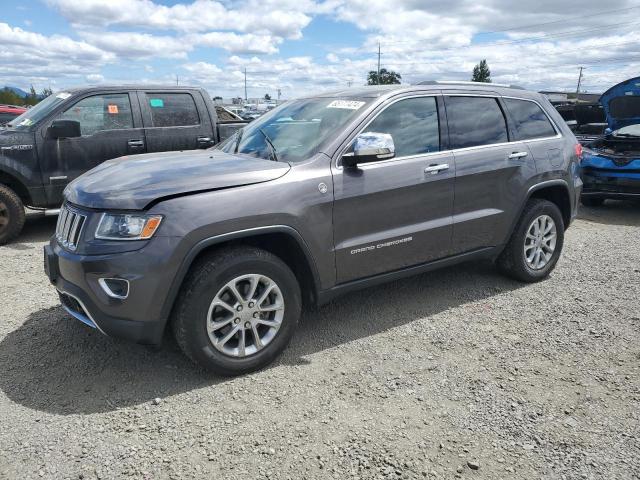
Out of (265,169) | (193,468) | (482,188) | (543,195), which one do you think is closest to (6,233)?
(265,169)

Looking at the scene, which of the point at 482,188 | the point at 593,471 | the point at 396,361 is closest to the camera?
the point at 593,471

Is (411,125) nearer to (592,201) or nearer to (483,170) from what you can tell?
(483,170)

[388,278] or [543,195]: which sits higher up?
[543,195]

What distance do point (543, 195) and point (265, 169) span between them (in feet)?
9.95

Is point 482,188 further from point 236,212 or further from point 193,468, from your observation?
point 193,468

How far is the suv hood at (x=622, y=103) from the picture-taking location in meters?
9.03

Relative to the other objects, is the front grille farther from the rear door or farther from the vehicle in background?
the vehicle in background

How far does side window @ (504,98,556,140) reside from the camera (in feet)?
15.7

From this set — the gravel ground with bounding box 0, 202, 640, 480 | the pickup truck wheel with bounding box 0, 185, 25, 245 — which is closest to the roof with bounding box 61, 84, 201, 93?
the pickup truck wheel with bounding box 0, 185, 25, 245

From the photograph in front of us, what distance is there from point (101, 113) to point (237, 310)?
470 centimetres

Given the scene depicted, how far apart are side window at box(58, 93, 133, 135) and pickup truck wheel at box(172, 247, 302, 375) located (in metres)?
4.46

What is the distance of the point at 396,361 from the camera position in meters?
3.59

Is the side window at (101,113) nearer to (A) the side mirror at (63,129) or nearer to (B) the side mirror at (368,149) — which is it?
(A) the side mirror at (63,129)

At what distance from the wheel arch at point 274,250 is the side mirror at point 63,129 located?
4.15m
